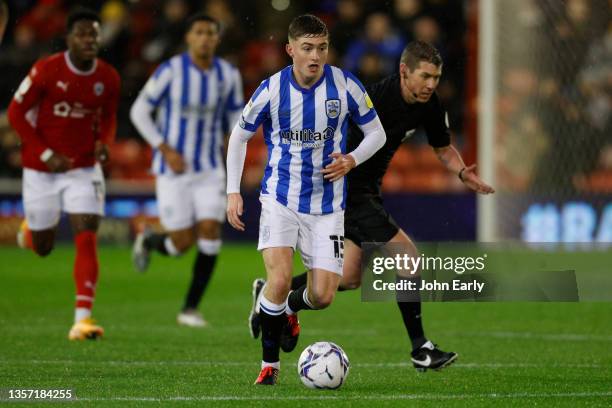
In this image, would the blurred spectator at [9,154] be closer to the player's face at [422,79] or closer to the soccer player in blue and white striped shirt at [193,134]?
the soccer player in blue and white striped shirt at [193,134]

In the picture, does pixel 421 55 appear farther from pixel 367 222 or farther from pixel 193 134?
pixel 193 134

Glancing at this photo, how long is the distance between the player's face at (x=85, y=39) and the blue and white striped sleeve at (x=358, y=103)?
2.72 metres

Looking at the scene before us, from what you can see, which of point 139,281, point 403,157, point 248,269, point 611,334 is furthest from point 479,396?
point 403,157

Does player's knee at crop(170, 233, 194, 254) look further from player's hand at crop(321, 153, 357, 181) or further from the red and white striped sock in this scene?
player's hand at crop(321, 153, 357, 181)

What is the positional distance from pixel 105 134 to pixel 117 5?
37.2ft

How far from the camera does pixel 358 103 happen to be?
6.89 meters

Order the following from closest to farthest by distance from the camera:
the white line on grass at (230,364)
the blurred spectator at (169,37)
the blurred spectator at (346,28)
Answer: the white line on grass at (230,364), the blurred spectator at (346,28), the blurred spectator at (169,37)

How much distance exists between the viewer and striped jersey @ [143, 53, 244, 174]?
34.4ft

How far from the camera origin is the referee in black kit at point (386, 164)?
7.41 meters

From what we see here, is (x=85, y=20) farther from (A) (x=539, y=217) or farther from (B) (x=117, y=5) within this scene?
(B) (x=117, y=5)

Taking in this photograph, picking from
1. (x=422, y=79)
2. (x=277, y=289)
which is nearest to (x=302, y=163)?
(x=277, y=289)

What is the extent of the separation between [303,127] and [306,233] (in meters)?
0.57

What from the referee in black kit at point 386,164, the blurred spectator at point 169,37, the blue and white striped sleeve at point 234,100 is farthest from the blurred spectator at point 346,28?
the referee in black kit at point 386,164

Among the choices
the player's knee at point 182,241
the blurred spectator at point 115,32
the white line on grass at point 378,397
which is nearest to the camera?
the white line on grass at point 378,397
